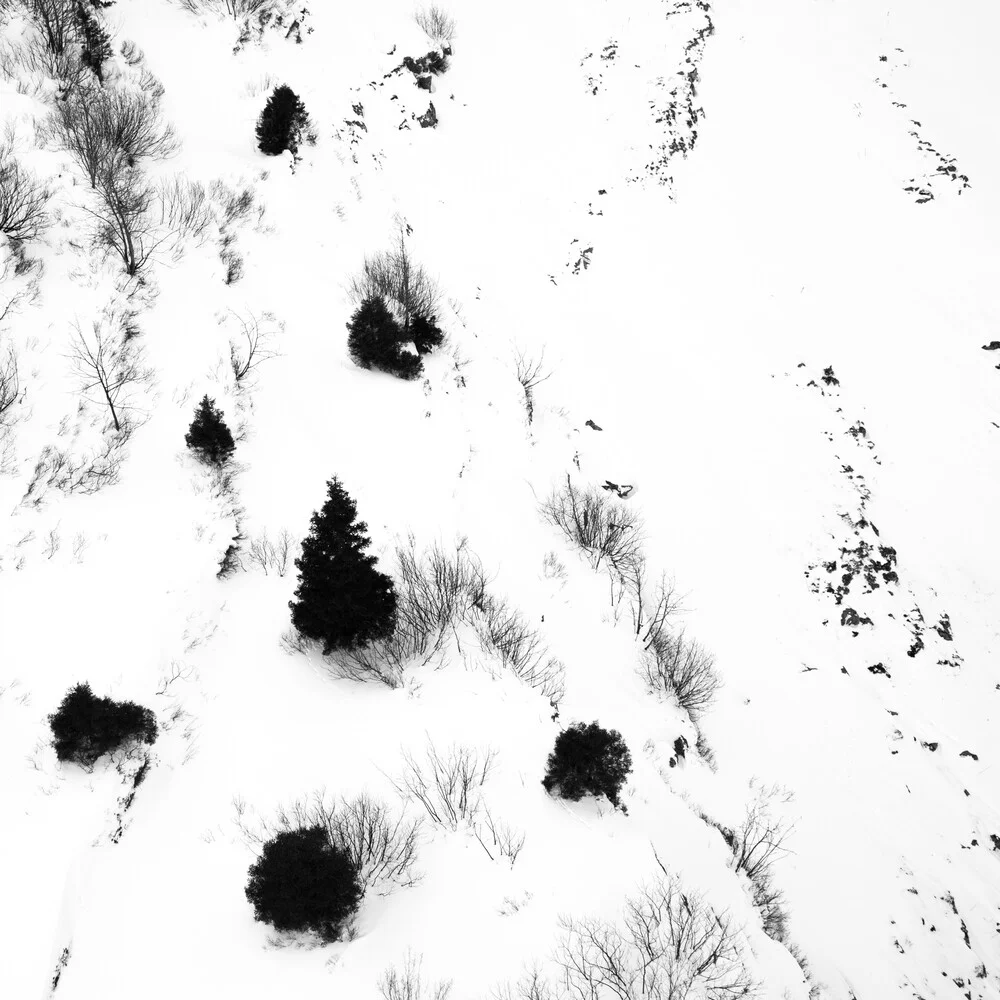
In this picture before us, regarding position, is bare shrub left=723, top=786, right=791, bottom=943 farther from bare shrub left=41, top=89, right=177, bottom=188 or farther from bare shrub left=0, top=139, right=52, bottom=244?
bare shrub left=41, top=89, right=177, bottom=188

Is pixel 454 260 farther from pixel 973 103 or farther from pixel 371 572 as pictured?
pixel 973 103

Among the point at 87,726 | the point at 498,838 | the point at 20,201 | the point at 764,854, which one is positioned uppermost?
the point at 20,201

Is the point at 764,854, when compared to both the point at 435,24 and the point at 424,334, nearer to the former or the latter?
the point at 424,334

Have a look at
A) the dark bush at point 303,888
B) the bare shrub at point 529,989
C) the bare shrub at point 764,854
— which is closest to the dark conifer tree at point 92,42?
the dark bush at point 303,888

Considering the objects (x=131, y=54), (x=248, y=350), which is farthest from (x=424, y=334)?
(x=131, y=54)

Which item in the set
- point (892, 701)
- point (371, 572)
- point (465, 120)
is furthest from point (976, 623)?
point (465, 120)

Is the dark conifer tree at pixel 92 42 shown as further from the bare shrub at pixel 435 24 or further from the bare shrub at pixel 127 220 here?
the bare shrub at pixel 435 24

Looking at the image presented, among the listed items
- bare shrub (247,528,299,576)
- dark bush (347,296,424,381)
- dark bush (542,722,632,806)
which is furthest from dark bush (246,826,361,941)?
dark bush (347,296,424,381)
